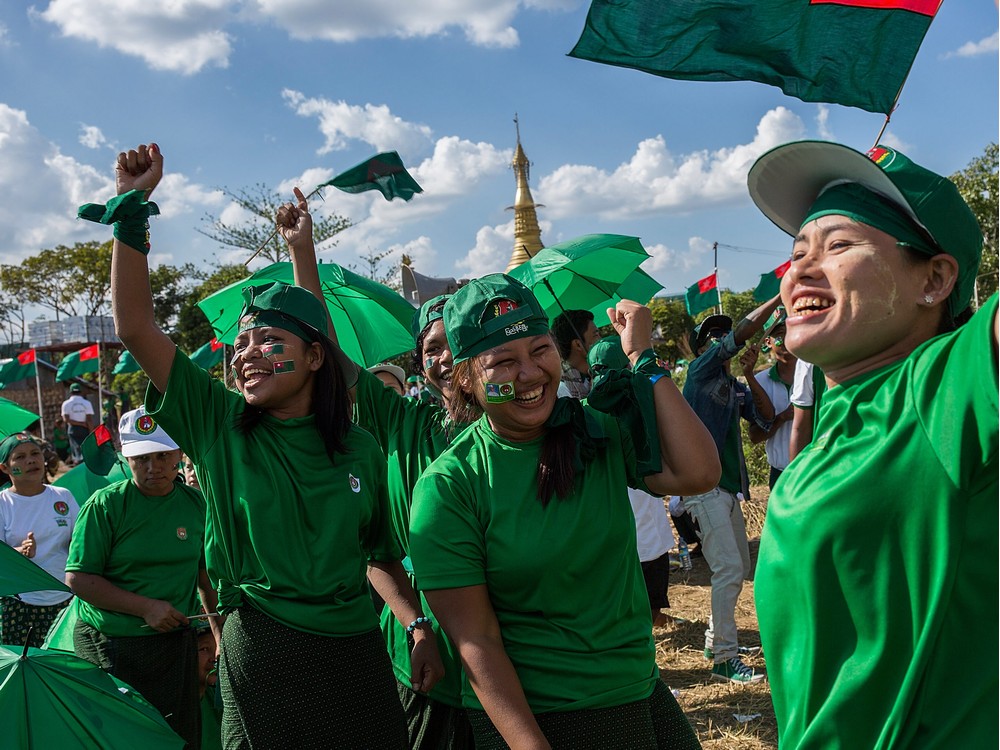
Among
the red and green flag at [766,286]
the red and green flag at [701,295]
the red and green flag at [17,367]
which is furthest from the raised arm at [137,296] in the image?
the red and green flag at [17,367]

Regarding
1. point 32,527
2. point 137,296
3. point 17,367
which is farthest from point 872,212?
point 17,367

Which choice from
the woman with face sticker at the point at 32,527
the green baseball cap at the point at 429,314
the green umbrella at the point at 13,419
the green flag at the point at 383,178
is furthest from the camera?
the green umbrella at the point at 13,419

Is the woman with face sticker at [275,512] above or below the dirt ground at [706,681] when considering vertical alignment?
above

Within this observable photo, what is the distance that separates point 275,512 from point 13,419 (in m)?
4.20

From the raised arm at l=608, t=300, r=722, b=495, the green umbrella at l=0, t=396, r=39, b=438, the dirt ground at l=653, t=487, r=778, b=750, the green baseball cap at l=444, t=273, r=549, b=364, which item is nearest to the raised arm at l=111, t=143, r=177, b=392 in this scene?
the green baseball cap at l=444, t=273, r=549, b=364

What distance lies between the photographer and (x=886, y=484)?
143cm

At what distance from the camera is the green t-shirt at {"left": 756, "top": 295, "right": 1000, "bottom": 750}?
4.45 ft

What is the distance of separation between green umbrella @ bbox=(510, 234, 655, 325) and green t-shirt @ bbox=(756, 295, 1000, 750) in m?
3.70

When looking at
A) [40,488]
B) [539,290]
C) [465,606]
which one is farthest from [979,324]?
[40,488]

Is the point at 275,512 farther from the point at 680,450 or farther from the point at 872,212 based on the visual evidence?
the point at 872,212

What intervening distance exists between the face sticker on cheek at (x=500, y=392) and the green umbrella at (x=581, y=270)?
2853 mm

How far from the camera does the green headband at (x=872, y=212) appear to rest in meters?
1.57

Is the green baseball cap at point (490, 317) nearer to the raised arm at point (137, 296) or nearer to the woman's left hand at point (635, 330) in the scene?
the woman's left hand at point (635, 330)

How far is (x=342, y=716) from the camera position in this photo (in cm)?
280
